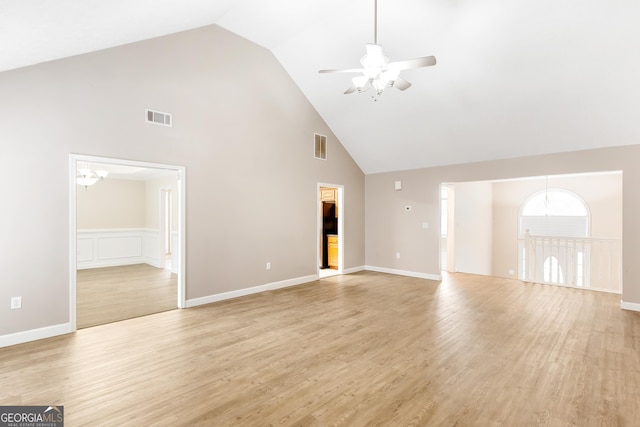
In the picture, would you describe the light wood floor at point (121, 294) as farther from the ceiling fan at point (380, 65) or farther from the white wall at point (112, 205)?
the ceiling fan at point (380, 65)

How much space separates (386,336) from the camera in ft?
11.7

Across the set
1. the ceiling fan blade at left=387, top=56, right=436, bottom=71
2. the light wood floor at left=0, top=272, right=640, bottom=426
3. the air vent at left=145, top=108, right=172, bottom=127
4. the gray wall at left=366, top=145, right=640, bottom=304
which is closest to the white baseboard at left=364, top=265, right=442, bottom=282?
the gray wall at left=366, top=145, right=640, bottom=304

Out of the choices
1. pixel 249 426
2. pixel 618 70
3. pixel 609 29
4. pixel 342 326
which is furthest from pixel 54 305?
pixel 618 70

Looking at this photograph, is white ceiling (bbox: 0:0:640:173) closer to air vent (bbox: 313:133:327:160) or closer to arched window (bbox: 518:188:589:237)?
air vent (bbox: 313:133:327:160)

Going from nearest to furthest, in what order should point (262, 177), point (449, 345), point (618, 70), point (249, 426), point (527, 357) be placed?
point (249, 426) → point (527, 357) → point (449, 345) → point (618, 70) → point (262, 177)

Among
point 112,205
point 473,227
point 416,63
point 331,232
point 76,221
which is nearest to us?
point 416,63

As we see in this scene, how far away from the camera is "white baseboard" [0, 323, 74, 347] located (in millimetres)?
3225

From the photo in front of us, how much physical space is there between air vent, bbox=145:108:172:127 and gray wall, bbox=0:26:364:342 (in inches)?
2.8

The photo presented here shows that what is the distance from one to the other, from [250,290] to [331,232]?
3364mm

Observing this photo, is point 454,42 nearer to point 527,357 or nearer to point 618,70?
point 618,70

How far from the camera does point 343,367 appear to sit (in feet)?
9.23

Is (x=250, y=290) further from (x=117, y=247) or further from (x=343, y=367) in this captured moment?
(x=117, y=247)

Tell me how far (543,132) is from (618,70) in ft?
4.22

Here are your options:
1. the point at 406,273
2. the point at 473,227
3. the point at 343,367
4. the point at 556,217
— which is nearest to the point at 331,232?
the point at 406,273
